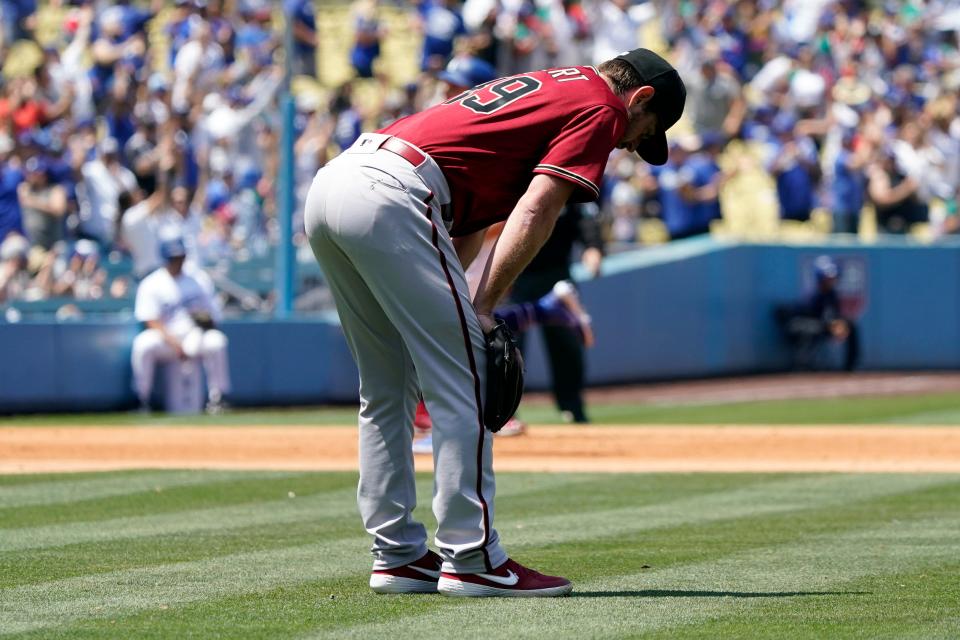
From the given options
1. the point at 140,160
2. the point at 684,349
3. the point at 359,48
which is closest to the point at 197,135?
the point at 140,160

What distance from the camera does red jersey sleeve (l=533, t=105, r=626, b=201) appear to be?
4.97 meters

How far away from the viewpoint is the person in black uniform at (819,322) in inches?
826

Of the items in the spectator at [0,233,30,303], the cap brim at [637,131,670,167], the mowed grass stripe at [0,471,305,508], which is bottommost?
the mowed grass stripe at [0,471,305,508]

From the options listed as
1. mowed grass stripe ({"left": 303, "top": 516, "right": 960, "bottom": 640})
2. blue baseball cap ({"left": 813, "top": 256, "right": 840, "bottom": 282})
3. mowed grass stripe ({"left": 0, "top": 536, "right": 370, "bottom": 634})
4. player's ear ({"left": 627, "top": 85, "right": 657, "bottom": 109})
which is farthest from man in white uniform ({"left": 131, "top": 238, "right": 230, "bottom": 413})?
player's ear ({"left": 627, "top": 85, "right": 657, "bottom": 109})

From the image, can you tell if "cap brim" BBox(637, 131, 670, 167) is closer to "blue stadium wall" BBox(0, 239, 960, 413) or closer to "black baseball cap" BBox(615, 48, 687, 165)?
"black baseball cap" BBox(615, 48, 687, 165)

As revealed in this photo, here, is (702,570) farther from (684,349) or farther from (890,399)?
(684,349)

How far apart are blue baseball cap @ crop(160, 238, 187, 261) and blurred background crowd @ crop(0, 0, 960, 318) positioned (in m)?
0.84

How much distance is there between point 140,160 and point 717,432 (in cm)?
824

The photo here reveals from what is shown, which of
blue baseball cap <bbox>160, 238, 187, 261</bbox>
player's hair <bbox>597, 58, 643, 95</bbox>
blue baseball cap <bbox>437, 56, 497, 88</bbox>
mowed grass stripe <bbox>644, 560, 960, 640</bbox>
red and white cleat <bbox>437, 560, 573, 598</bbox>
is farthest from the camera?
blue baseball cap <bbox>160, 238, 187, 261</bbox>

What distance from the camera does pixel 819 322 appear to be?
21016 mm

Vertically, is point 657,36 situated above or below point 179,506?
above

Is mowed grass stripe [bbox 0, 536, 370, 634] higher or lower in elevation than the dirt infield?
higher

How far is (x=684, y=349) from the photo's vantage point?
20.4 meters

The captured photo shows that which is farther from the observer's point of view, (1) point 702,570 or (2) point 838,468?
(2) point 838,468
